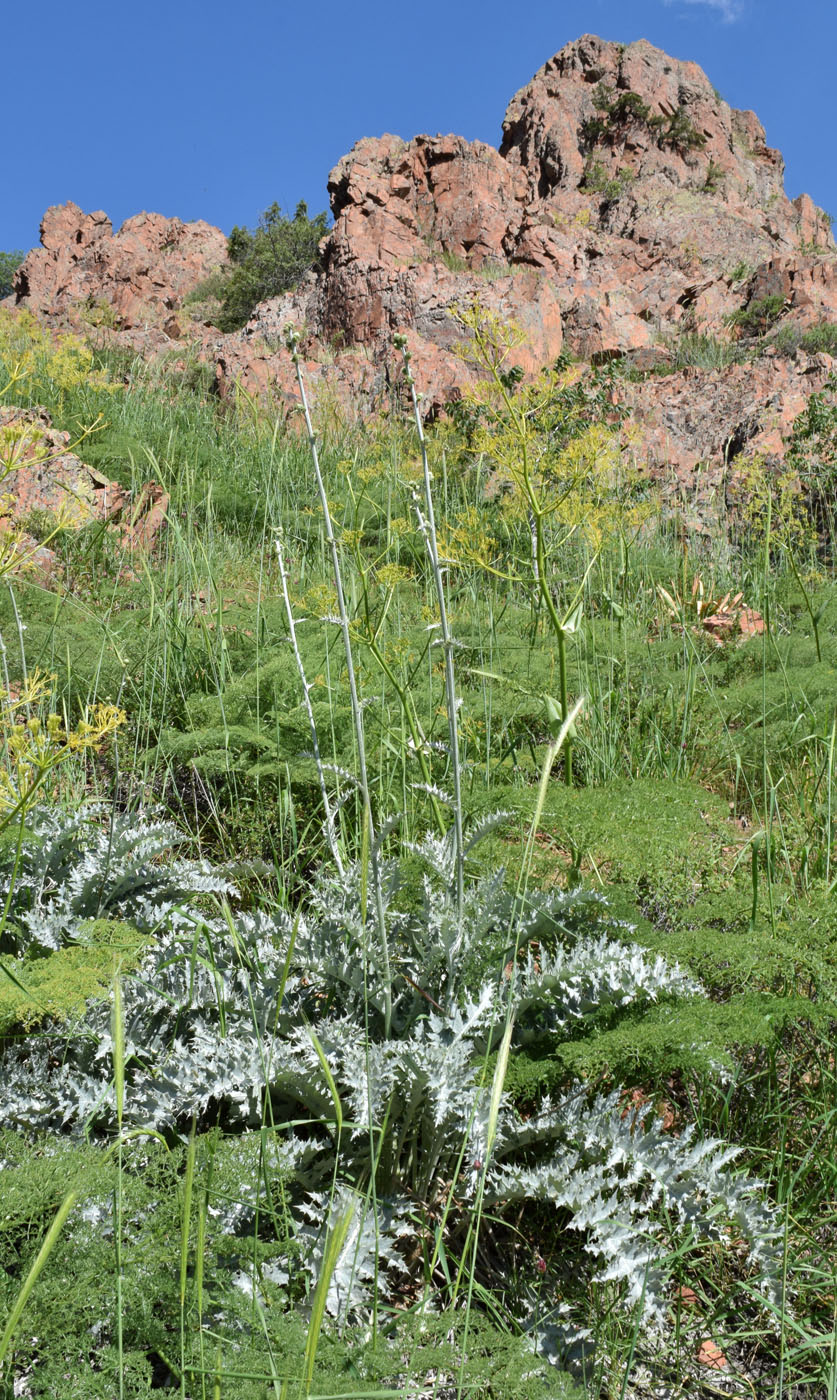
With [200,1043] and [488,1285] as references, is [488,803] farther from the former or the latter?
→ [488,1285]

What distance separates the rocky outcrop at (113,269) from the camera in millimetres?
18250

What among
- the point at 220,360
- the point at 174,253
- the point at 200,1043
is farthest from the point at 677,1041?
the point at 174,253

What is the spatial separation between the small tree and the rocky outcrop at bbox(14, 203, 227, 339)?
1142 mm

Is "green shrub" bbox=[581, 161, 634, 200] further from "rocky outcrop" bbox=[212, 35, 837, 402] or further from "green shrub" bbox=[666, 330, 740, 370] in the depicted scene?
"green shrub" bbox=[666, 330, 740, 370]

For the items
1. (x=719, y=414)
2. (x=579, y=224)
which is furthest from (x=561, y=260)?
(x=579, y=224)

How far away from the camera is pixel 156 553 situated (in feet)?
14.9

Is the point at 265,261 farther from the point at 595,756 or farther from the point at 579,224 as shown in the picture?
the point at 595,756

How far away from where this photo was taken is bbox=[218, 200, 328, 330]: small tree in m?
20.0

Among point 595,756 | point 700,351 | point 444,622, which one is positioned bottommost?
point 595,756

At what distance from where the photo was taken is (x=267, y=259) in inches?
830

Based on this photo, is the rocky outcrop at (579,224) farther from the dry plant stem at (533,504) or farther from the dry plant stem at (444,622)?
the dry plant stem at (444,622)

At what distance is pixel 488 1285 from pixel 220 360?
1060 centimetres

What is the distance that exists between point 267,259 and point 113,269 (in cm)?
362

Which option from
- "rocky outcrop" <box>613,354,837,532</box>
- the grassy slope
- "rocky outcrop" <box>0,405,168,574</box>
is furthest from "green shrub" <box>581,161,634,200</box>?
"rocky outcrop" <box>0,405,168,574</box>
